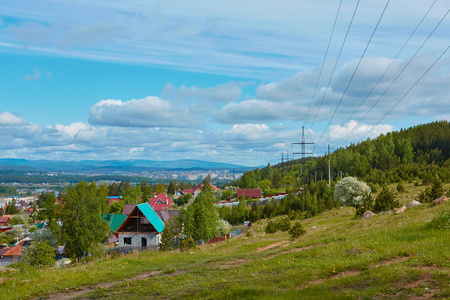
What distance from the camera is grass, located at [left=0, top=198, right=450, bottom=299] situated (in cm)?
1101

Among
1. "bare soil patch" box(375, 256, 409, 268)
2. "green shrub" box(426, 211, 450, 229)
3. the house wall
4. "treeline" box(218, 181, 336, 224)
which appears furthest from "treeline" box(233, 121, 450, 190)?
"bare soil patch" box(375, 256, 409, 268)

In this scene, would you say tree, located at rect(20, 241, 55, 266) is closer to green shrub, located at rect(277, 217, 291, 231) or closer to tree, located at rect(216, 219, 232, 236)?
green shrub, located at rect(277, 217, 291, 231)

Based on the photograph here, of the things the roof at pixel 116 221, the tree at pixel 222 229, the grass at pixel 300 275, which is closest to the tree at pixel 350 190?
the tree at pixel 222 229

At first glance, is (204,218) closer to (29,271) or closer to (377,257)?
(29,271)

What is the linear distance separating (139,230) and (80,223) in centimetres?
929

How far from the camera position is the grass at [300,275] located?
36.1 feet

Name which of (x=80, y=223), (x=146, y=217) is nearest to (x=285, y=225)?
(x=146, y=217)

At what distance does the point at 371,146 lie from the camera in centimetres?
13275

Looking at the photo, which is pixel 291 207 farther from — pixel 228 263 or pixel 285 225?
pixel 228 263

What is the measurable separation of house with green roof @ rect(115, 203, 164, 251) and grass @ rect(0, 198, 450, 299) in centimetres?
2575

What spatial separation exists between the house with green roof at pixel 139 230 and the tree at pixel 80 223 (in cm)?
629

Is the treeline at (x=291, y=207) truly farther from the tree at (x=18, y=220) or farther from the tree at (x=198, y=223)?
the tree at (x=18, y=220)

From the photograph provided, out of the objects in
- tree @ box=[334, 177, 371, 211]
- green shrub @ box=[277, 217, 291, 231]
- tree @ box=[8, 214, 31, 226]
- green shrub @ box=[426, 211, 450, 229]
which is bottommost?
tree @ box=[8, 214, 31, 226]

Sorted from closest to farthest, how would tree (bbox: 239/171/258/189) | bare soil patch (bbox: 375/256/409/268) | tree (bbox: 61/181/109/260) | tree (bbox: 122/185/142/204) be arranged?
bare soil patch (bbox: 375/256/409/268) → tree (bbox: 61/181/109/260) → tree (bbox: 122/185/142/204) → tree (bbox: 239/171/258/189)
